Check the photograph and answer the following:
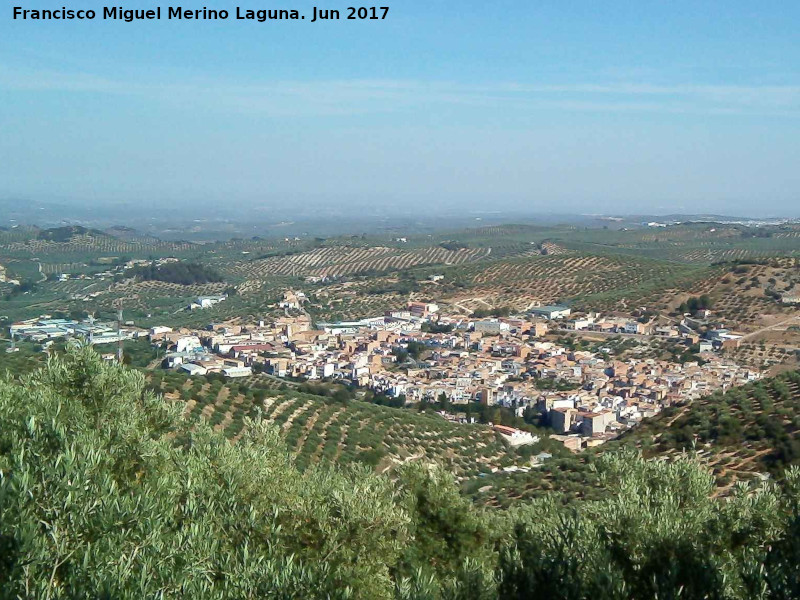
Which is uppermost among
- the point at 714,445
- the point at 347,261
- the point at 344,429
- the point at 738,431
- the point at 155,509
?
the point at 155,509

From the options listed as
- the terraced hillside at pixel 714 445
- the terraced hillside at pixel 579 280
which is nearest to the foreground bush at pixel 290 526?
the terraced hillside at pixel 714 445

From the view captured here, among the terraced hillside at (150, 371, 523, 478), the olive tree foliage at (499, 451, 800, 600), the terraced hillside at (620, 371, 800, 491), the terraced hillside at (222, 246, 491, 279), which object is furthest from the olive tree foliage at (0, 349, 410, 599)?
the terraced hillside at (222, 246, 491, 279)

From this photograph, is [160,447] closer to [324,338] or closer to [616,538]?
[616,538]

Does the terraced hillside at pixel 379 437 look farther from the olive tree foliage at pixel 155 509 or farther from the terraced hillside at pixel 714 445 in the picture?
the olive tree foliage at pixel 155 509

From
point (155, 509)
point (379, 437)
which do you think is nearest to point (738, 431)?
point (379, 437)

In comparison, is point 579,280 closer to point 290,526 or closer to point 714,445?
point 714,445

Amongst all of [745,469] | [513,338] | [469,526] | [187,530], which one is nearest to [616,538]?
[469,526]

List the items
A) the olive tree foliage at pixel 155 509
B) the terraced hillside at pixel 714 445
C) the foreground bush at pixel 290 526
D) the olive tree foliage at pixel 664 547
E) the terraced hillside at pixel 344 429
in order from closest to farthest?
the olive tree foliage at pixel 155 509 < the foreground bush at pixel 290 526 < the olive tree foliage at pixel 664 547 < the terraced hillside at pixel 714 445 < the terraced hillside at pixel 344 429
